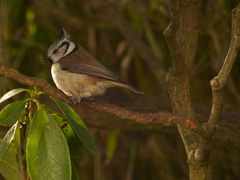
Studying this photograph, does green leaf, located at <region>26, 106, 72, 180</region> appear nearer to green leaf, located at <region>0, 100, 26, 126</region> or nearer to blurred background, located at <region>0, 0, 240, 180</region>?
green leaf, located at <region>0, 100, 26, 126</region>

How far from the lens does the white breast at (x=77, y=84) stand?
296 cm

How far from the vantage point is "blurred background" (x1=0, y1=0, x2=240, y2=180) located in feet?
13.5

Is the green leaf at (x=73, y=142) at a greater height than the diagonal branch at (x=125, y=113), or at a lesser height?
lesser

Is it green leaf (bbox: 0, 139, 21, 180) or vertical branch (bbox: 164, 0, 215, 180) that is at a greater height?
vertical branch (bbox: 164, 0, 215, 180)

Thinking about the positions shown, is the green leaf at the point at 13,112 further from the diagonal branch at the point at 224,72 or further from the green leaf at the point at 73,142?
the diagonal branch at the point at 224,72

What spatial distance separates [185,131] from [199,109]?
1.27 m

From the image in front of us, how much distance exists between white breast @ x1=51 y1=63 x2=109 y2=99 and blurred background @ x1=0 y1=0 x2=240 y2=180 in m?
0.82

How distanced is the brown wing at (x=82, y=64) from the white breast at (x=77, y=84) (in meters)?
0.03

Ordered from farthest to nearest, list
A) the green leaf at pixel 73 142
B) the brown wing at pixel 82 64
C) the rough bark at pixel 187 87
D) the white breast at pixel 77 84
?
the white breast at pixel 77 84 < the brown wing at pixel 82 64 < the green leaf at pixel 73 142 < the rough bark at pixel 187 87

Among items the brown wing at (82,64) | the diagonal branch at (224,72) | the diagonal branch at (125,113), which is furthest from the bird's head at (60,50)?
the diagonal branch at (224,72)

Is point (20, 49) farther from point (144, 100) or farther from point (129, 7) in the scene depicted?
Answer: point (144, 100)

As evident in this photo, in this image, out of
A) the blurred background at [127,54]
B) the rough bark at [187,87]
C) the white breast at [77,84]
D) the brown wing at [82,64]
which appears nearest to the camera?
the rough bark at [187,87]

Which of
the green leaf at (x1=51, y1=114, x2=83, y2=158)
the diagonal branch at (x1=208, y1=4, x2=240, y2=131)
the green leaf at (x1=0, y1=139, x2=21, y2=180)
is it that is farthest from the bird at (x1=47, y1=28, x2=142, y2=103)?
the diagonal branch at (x1=208, y1=4, x2=240, y2=131)

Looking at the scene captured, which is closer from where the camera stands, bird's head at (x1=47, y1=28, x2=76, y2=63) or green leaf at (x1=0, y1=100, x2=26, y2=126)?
green leaf at (x1=0, y1=100, x2=26, y2=126)
